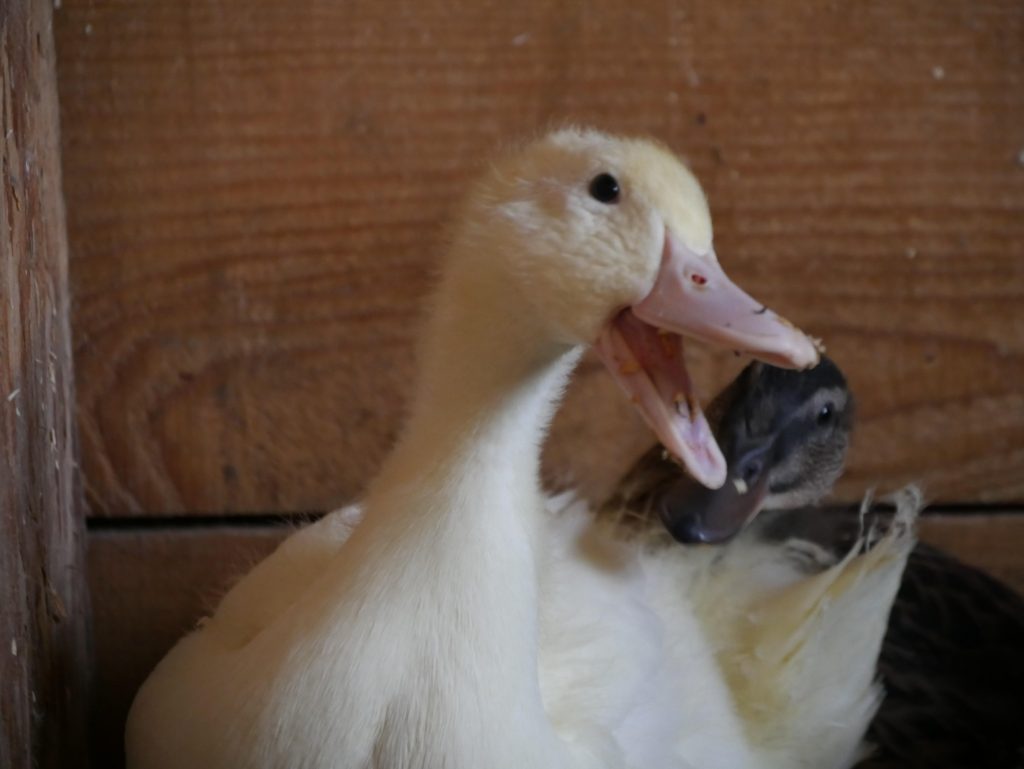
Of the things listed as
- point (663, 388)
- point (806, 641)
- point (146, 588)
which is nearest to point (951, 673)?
point (806, 641)

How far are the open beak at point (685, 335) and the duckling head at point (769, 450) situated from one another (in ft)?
0.85

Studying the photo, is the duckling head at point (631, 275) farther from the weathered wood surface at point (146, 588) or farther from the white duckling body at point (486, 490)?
the weathered wood surface at point (146, 588)

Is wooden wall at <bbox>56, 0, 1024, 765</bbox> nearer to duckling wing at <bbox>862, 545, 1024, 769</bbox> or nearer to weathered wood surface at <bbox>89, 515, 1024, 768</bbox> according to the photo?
weathered wood surface at <bbox>89, 515, 1024, 768</bbox>

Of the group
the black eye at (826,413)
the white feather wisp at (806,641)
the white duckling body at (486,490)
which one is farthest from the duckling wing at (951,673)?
the white duckling body at (486,490)

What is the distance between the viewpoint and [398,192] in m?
1.05

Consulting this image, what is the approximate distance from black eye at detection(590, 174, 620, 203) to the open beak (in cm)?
4

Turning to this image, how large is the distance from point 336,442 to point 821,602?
16.7 inches

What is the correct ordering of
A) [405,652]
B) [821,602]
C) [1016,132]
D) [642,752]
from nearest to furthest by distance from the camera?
[405,652] → [642,752] → [821,602] → [1016,132]

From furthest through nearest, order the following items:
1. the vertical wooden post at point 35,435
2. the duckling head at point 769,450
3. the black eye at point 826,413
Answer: the black eye at point 826,413 → the duckling head at point 769,450 → the vertical wooden post at point 35,435

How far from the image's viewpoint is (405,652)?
715 mm

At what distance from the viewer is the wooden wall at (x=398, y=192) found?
1.03 metres

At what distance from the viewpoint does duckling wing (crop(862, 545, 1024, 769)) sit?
0.99 metres

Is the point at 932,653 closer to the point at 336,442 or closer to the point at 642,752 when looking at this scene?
the point at 642,752

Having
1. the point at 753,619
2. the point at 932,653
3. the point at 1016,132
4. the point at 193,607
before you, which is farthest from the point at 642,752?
the point at 1016,132
